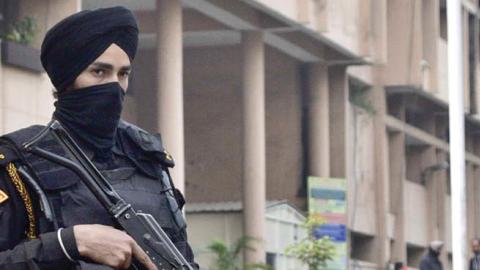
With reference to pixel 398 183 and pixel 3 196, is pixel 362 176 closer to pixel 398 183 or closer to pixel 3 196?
pixel 398 183

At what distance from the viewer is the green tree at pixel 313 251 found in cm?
2492

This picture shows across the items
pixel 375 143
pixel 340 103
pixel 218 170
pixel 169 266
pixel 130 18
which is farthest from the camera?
pixel 375 143

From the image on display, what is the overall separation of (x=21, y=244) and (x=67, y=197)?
185 millimetres

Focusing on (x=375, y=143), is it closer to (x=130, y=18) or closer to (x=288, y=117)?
(x=288, y=117)

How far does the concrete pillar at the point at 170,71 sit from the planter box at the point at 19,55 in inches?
242

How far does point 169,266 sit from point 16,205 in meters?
0.37

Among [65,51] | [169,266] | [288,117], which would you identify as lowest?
[169,266]

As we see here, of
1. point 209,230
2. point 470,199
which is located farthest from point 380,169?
point 470,199

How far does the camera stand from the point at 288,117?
31.3 meters

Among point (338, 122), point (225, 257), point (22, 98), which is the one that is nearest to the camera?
point (22, 98)

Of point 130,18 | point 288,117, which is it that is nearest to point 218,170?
point 288,117

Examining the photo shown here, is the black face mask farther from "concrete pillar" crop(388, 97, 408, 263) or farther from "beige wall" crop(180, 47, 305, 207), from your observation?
"concrete pillar" crop(388, 97, 408, 263)

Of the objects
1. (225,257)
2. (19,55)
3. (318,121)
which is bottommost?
(225,257)

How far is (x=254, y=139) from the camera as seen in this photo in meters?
27.8
